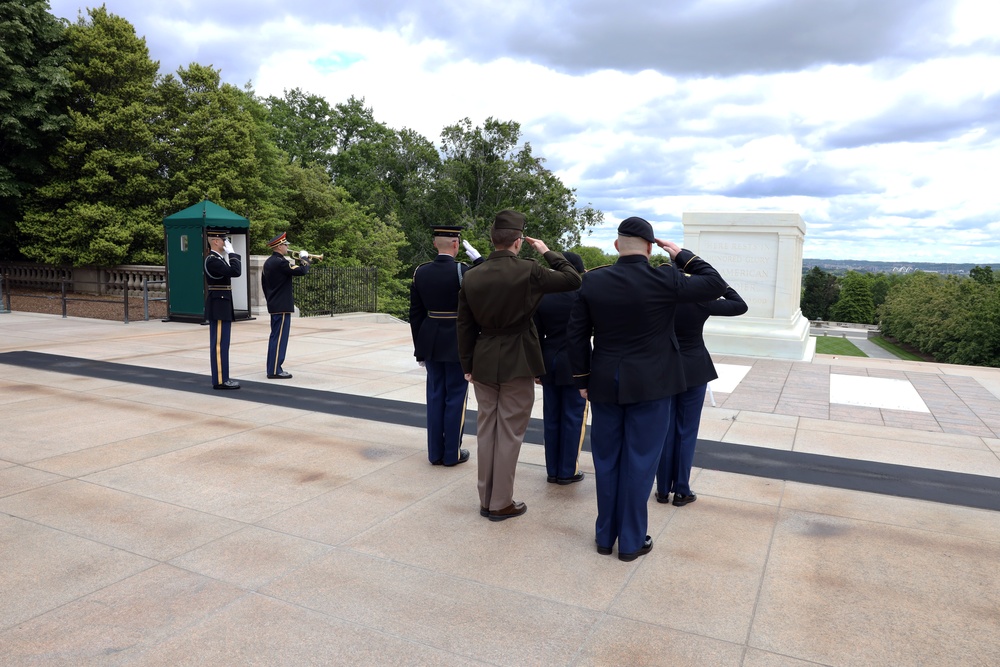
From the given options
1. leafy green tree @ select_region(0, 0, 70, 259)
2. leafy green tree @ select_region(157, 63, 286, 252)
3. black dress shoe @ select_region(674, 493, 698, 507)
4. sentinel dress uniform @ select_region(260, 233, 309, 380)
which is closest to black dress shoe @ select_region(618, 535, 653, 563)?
black dress shoe @ select_region(674, 493, 698, 507)

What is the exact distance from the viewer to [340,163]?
50562mm

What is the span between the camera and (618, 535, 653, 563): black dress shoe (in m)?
3.94

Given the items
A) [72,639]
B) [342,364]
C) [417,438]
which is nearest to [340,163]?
[342,364]

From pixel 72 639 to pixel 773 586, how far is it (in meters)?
3.24

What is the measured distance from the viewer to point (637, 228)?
3857 millimetres

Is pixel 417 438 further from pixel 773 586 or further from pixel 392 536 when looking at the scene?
pixel 773 586

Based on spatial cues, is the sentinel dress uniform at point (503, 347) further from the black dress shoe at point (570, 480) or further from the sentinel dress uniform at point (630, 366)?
the black dress shoe at point (570, 480)

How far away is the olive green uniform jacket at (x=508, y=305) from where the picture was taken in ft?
14.2

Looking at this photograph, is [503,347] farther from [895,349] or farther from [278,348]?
[895,349]

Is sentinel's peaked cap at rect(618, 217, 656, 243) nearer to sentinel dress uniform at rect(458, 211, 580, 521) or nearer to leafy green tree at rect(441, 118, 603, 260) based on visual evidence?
sentinel dress uniform at rect(458, 211, 580, 521)

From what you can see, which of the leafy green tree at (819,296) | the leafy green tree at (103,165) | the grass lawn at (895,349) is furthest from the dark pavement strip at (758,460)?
the leafy green tree at (819,296)

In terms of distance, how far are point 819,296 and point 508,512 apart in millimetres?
119240

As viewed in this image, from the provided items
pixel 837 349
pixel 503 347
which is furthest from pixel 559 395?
pixel 837 349

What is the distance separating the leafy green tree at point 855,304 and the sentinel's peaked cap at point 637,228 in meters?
114
